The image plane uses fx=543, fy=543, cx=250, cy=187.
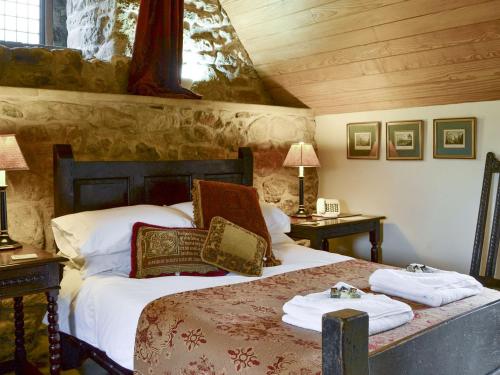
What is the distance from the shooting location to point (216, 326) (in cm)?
200

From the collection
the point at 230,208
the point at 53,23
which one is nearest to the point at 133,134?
the point at 230,208

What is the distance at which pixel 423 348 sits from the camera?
167 cm

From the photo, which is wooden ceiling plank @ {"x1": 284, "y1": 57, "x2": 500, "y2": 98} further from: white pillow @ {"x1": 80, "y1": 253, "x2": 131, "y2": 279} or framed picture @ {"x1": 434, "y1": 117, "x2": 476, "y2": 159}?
white pillow @ {"x1": 80, "y1": 253, "x2": 131, "y2": 279}

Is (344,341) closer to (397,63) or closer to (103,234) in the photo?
(103,234)

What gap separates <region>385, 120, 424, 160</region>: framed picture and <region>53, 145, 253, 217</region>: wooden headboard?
1204 millimetres

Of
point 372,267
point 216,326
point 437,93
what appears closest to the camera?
point 216,326

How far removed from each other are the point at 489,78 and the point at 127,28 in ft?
8.01

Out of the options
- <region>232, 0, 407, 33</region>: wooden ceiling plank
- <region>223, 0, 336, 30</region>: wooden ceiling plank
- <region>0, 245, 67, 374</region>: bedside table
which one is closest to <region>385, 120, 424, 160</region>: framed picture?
<region>232, 0, 407, 33</region>: wooden ceiling plank

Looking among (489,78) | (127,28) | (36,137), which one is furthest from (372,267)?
(127,28)

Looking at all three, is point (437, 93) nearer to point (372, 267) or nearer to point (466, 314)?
point (372, 267)

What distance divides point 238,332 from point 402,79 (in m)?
2.51

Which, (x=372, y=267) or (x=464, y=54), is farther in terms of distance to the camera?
(x=464, y=54)

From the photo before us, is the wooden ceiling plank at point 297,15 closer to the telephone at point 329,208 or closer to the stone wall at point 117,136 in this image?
the stone wall at point 117,136

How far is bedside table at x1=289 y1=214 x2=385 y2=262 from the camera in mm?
3842
